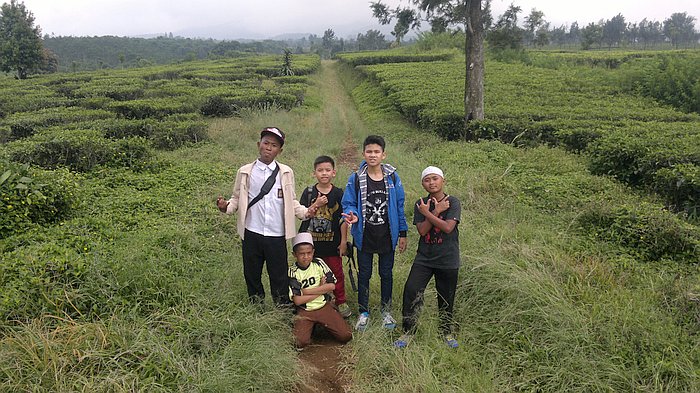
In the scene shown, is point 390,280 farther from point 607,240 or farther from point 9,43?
point 9,43

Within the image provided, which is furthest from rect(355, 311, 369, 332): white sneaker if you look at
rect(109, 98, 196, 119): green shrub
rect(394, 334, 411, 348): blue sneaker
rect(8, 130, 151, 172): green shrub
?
rect(109, 98, 196, 119): green shrub

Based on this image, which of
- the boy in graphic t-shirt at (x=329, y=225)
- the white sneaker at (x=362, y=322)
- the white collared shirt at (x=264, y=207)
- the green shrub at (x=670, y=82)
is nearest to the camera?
the white collared shirt at (x=264, y=207)

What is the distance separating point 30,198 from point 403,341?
4058 mm

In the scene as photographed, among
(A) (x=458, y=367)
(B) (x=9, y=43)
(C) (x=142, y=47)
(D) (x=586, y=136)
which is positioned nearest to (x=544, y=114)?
(D) (x=586, y=136)

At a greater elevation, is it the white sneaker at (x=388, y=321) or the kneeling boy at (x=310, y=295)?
the kneeling boy at (x=310, y=295)

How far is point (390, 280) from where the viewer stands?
3.79 meters

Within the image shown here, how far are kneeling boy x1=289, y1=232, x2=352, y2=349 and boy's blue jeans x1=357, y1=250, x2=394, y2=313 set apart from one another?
261mm

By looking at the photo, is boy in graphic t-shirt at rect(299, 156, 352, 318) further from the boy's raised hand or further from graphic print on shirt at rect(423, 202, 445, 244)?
graphic print on shirt at rect(423, 202, 445, 244)

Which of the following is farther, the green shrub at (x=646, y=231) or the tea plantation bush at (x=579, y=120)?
the tea plantation bush at (x=579, y=120)

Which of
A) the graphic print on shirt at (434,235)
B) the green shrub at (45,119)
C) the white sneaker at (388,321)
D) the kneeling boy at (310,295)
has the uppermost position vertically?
the green shrub at (45,119)

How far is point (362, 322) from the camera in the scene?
12.1 ft

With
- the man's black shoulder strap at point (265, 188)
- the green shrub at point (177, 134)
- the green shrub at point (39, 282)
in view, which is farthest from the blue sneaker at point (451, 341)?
the green shrub at point (177, 134)

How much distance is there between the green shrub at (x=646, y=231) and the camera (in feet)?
13.5

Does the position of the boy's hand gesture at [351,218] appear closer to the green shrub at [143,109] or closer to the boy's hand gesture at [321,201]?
the boy's hand gesture at [321,201]
